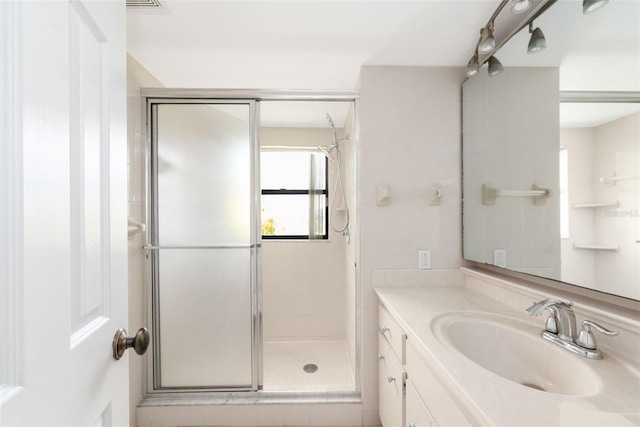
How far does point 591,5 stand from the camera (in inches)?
41.4

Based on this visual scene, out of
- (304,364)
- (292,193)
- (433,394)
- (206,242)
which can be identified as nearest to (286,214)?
(292,193)

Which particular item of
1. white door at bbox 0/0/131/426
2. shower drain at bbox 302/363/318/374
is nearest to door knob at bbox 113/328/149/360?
white door at bbox 0/0/131/426

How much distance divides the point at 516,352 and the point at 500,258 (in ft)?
1.94

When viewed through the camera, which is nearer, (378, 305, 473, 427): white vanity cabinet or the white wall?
(378, 305, 473, 427): white vanity cabinet

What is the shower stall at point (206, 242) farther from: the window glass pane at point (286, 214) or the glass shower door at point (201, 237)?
the window glass pane at point (286, 214)

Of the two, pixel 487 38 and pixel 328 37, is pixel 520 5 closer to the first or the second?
pixel 487 38

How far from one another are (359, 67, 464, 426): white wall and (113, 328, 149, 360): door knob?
1.38m

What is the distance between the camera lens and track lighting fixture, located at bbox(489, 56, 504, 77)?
1.59 m

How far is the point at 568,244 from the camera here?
1.20 meters

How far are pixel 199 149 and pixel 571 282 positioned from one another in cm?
208

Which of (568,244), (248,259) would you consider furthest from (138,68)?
(568,244)

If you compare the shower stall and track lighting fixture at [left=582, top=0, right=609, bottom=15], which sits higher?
track lighting fixture at [left=582, top=0, right=609, bottom=15]

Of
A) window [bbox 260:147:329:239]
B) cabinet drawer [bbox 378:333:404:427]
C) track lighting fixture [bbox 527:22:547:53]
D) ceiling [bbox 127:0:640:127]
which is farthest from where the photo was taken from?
window [bbox 260:147:329:239]

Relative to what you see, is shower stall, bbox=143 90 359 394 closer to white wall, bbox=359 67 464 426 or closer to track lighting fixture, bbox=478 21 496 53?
white wall, bbox=359 67 464 426
